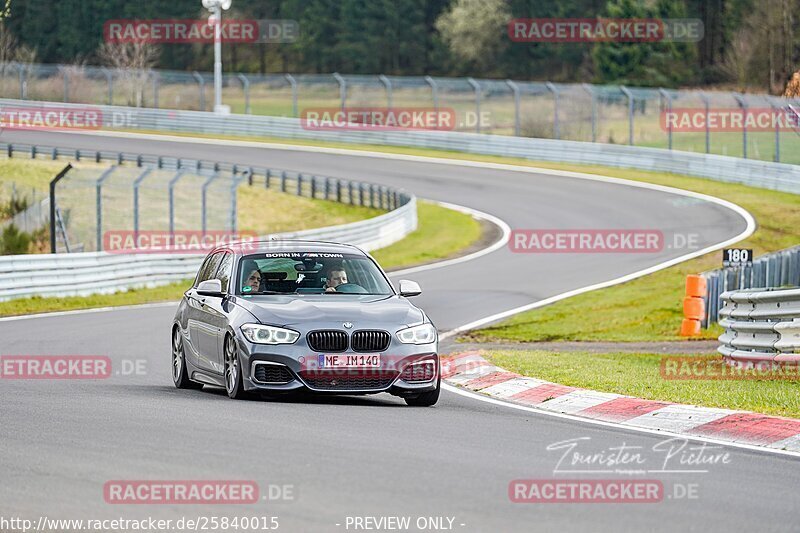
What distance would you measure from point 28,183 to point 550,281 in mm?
22654

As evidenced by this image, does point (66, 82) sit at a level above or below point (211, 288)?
above

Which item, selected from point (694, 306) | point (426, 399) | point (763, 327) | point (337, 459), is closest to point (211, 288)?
point (426, 399)

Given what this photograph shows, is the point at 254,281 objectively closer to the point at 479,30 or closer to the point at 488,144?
the point at 488,144

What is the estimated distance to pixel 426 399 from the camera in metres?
11.7

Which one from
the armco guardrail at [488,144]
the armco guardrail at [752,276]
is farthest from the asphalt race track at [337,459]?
the armco guardrail at [488,144]

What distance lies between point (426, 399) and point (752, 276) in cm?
1065

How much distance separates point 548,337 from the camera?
2141cm

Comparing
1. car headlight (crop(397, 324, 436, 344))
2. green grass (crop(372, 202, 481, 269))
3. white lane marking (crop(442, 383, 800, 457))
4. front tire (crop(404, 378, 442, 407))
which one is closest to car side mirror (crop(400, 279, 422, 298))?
car headlight (crop(397, 324, 436, 344))

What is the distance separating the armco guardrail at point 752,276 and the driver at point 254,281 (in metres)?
10.2

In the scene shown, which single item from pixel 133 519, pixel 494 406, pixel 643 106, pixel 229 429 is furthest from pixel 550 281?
pixel 643 106

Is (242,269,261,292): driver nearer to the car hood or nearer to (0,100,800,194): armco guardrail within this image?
the car hood

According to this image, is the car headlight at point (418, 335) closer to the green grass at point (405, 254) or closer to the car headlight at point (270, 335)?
the car headlight at point (270, 335)

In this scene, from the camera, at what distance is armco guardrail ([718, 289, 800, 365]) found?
14.4m

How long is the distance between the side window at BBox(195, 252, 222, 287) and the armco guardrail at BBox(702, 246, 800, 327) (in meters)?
9.73
